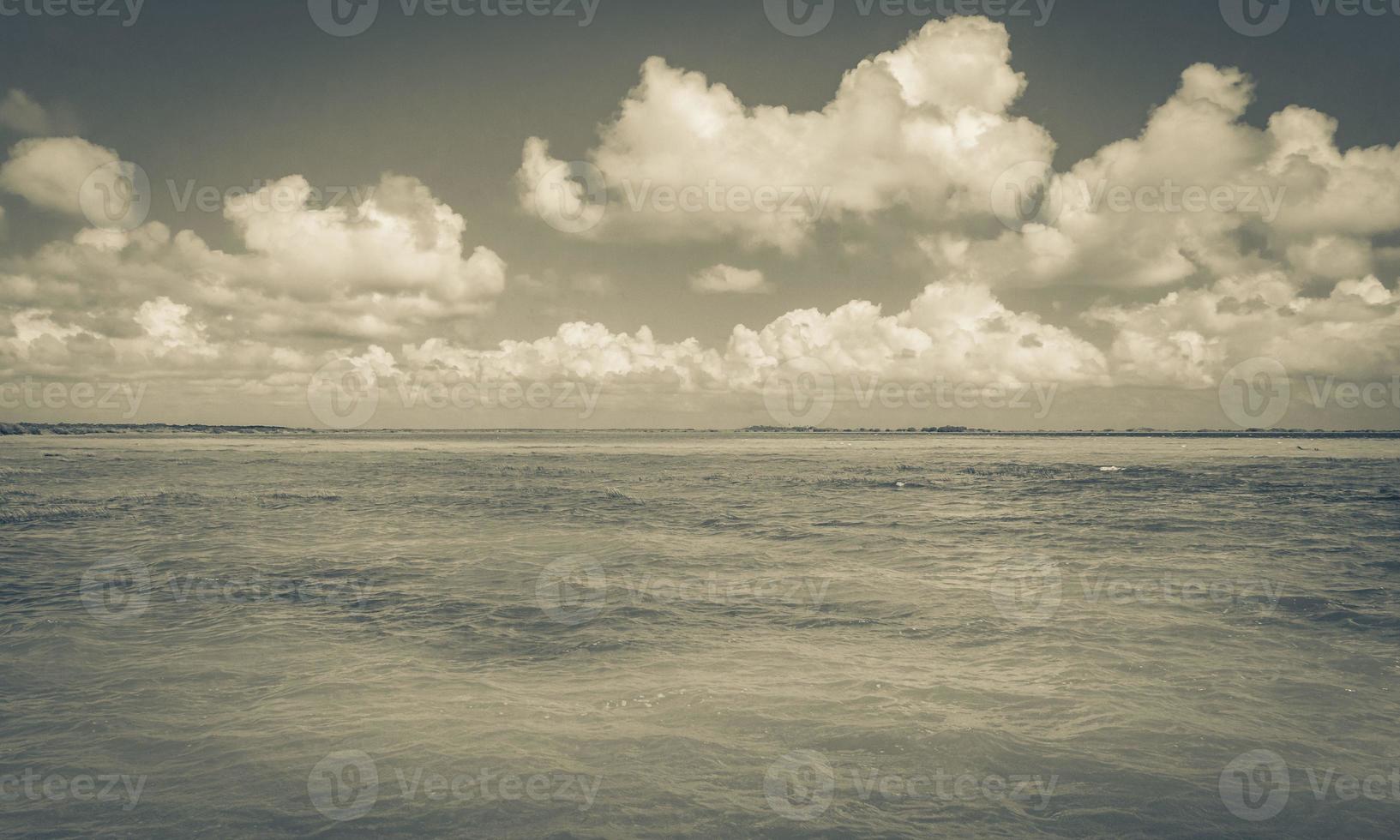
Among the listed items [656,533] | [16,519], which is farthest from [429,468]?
[656,533]

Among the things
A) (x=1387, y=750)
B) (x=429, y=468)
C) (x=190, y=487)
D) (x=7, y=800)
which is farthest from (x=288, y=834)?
(x=429, y=468)

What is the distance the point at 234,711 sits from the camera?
28.9ft

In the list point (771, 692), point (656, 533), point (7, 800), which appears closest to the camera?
point (7, 800)

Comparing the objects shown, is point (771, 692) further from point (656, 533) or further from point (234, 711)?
point (656, 533)

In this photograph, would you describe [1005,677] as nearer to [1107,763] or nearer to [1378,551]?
[1107,763]

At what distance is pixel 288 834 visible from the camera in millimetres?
6133

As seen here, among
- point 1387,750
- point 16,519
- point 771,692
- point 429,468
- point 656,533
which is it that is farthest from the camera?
point 429,468

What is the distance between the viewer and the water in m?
6.66

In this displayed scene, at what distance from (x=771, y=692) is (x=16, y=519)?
30567 millimetres

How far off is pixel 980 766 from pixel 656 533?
17581 mm

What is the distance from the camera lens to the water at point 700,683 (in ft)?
21.9

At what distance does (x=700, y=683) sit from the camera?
9.89m

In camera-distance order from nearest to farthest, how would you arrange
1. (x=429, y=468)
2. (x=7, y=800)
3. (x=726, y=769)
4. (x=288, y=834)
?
(x=288, y=834)
(x=7, y=800)
(x=726, y=769)
(x=429, y=468)

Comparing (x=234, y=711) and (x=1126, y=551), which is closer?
(x=234, y=711)
